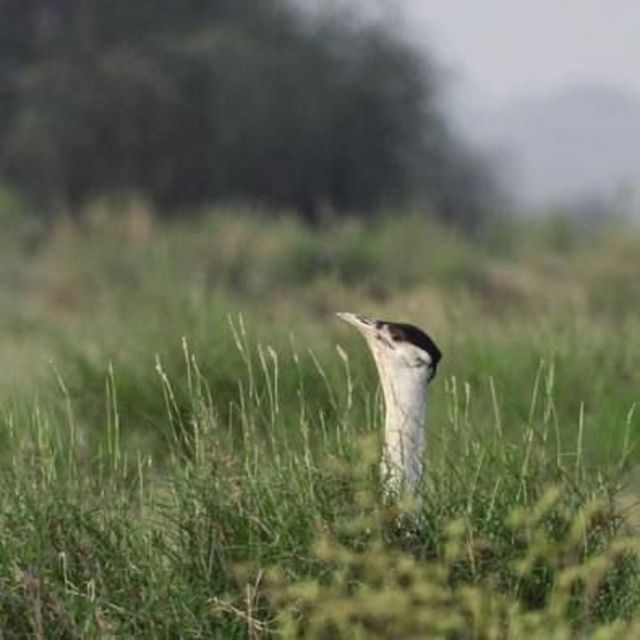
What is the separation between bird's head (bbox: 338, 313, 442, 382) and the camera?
15.1 ft

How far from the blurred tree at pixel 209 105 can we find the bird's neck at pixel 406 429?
22492 millimetres

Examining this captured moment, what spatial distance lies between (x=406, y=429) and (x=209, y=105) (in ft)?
75.3

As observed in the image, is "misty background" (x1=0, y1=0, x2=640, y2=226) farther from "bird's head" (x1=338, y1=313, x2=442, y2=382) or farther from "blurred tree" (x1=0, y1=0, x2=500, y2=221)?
"bird's head" (x1=338, y1=313, x2=442, y2=382)

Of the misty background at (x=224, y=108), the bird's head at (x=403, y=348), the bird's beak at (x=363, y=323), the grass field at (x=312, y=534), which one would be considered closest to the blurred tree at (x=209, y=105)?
the misty background at (x=224, y=108)

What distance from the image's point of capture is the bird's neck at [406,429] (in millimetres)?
4590

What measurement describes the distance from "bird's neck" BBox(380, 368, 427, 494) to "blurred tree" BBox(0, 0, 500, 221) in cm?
2249

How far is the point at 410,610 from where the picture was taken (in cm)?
399

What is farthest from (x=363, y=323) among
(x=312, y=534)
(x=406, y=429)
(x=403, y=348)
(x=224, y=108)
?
(x=224, y=108)

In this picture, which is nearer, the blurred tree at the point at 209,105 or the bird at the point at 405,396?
the bird at the point at 405,396

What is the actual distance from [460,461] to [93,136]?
2273cm

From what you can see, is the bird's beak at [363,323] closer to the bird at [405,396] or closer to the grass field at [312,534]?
the bird at [405,396]

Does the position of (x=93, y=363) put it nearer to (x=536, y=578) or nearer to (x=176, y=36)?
(x=536, y=578)

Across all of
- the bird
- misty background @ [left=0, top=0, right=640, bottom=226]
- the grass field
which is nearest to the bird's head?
the bird

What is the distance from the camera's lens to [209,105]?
27250 millimetres
